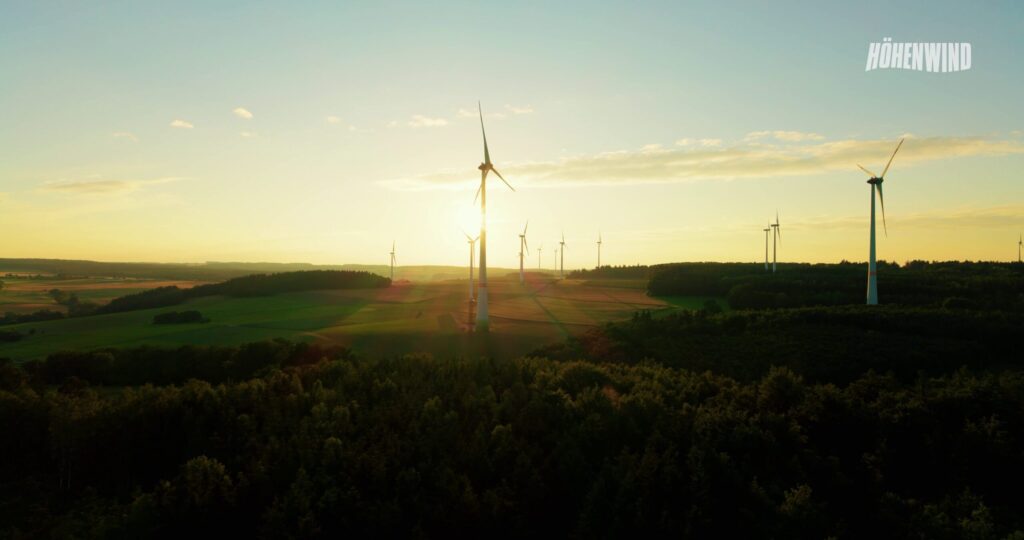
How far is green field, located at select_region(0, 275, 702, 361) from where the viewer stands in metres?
77.7

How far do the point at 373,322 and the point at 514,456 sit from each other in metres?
64.4

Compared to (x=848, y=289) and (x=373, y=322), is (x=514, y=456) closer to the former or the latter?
(x=373, y=322)

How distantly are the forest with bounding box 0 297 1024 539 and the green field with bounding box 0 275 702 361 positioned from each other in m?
21.3

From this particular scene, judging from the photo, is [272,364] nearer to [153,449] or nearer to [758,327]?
[153,449]

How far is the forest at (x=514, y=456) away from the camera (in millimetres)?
29438

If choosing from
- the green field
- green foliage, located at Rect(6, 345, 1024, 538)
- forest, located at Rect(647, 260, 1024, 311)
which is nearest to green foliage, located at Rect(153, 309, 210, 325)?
the green field

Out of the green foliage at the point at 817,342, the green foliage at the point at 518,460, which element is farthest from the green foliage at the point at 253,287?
the green foliage at the point at 518,460

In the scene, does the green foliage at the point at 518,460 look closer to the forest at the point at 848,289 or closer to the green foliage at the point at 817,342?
the green foliage at the point at 817,342

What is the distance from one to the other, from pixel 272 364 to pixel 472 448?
3572 centimetres

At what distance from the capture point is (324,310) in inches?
4508

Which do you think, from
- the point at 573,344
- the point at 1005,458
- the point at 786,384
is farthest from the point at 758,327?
the point at 1005,458

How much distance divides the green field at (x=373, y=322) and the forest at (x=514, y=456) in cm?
2130

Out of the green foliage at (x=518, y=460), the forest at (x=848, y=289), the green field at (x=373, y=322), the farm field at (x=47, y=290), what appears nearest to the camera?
the green foliage at (x=518, y=460)

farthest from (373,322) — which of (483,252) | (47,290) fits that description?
(47,290)
